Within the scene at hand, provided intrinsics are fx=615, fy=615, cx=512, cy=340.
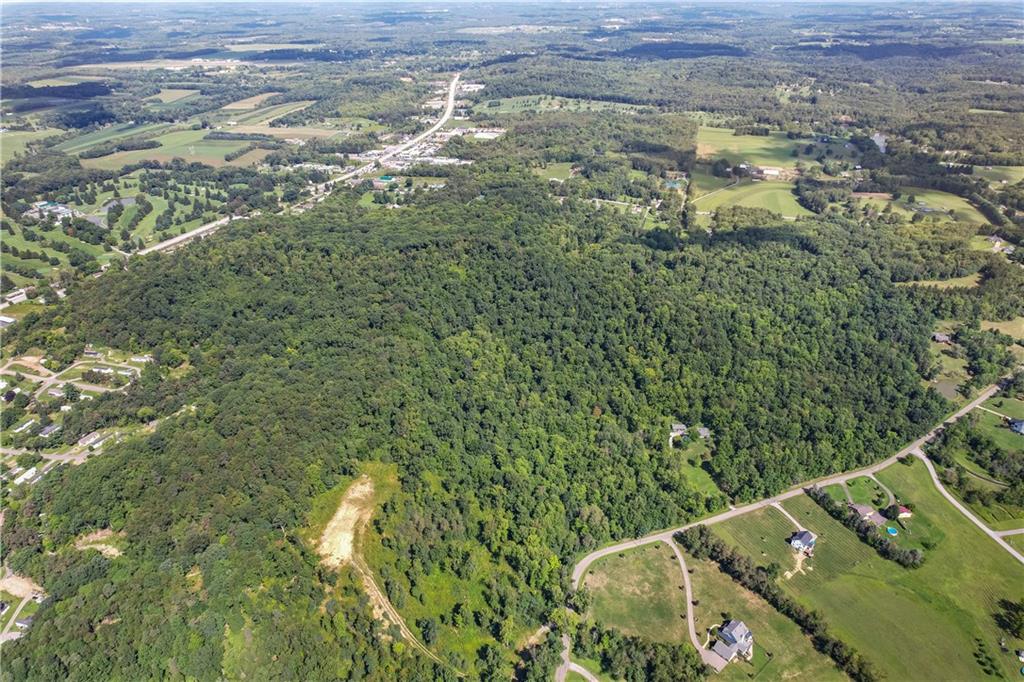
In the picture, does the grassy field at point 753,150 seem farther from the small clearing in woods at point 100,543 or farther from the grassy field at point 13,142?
the grassy field at point 13,142

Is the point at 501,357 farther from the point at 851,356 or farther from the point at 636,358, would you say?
the point at 851,356

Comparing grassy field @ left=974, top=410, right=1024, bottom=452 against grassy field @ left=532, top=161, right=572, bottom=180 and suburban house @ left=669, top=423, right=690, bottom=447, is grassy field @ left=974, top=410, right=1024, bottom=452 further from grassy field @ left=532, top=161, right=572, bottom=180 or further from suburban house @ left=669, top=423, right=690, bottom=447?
grassy field @ left=532, top=161, right=572, bottom=180

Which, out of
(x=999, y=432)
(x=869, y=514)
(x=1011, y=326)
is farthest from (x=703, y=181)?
(x=869, y=514)

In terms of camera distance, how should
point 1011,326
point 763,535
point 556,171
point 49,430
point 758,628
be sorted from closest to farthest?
point 758,628 → point 763,535 → point 49,430 → point 1011,326 → point 556,171

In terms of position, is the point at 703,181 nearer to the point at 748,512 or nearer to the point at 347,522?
the point at 748,512

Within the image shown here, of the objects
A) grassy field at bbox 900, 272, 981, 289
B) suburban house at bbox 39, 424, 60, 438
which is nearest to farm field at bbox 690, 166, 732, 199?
grassy field at bbox 900, 272, 981, 289

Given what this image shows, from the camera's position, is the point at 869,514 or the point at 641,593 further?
the point at 869,514

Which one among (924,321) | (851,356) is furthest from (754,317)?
(924,321)
